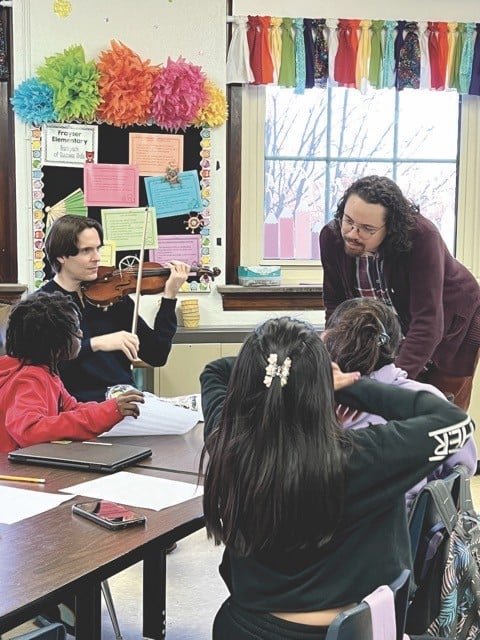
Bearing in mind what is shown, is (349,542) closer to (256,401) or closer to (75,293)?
(256,401)

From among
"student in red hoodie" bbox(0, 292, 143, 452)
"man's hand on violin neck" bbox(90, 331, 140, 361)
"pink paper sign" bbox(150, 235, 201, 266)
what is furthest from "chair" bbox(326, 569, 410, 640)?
"pink paper sign" bbox(150, 235, 201, 266)

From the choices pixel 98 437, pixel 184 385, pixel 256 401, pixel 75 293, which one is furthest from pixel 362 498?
pixel 184 385

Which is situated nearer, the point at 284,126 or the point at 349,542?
the point at 349,542

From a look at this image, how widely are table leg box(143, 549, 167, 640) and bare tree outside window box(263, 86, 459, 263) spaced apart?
7.39 ft

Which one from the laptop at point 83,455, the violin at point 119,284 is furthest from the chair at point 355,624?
the violin at point 119,284

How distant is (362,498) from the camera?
1331 mm

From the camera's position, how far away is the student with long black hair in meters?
1.31

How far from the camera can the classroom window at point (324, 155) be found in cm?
417

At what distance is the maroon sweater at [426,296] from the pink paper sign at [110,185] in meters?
1.38

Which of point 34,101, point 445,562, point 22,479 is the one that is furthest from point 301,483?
point 34,101

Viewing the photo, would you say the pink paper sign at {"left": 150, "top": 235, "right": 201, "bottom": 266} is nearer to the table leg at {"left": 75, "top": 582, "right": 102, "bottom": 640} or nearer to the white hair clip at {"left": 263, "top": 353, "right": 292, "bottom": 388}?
the table leg at {"left": 75, "top": 582, "right": 102, "bottom": 640}

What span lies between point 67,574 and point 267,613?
1.06ft

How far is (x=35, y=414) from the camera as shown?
2.14 meters

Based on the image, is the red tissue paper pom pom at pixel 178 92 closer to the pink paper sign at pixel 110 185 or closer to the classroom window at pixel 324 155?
the pink paper sign at pixel 110 185
